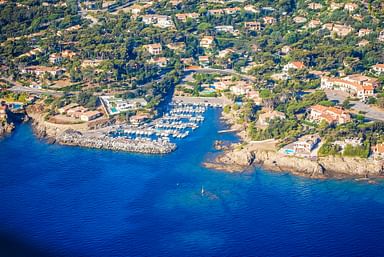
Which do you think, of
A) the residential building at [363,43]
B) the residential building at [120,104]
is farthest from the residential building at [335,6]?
the residential building at [120,104]

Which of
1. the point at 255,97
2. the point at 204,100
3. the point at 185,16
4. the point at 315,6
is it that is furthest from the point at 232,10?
the point at 255,97

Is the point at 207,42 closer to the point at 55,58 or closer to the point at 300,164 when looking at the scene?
the point at 55,58

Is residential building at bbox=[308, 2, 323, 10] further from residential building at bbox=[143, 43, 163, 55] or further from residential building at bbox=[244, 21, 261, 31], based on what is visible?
residential building at bbox=[143, 43, 163, 55]

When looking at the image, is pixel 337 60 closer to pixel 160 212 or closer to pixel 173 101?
pixel 173 101

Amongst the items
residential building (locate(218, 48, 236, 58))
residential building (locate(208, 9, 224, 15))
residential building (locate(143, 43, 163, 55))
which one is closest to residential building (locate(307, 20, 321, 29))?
residential building (locate(218, 48, 236, 58))

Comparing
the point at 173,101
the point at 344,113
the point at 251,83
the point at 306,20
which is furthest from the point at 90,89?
the point at 306,20

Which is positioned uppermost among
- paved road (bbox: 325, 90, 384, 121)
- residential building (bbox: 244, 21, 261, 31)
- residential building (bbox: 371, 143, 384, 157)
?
residential building (bbox: 244, 21, 261, 31)
